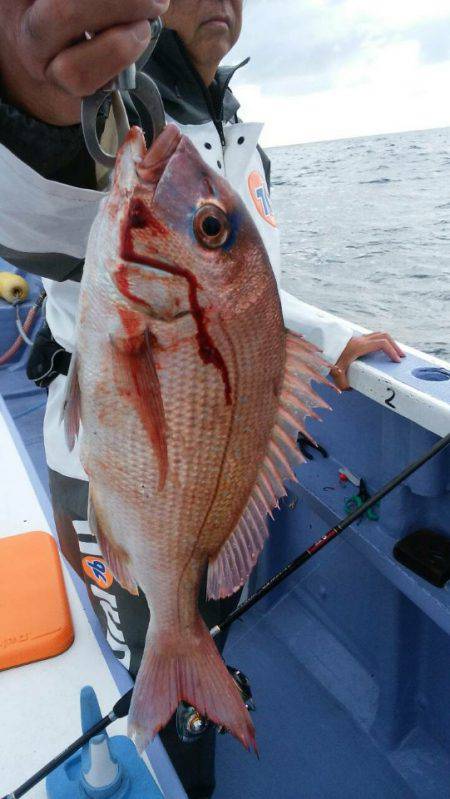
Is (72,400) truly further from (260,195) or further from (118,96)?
(260,195)

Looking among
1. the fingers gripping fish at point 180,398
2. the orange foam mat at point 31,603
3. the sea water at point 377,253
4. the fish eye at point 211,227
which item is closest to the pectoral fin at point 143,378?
the fingers gripping fish at point 180,398

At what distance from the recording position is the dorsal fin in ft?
2.95

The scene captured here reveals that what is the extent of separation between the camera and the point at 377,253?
361 inches

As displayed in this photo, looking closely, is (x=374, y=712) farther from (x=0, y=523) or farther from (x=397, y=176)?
(x=397, y=176)

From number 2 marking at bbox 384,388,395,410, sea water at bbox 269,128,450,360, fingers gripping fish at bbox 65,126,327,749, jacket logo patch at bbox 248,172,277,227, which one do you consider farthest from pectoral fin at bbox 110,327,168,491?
sea water at bbox 269,128,450,360

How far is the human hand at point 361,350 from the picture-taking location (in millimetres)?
1879

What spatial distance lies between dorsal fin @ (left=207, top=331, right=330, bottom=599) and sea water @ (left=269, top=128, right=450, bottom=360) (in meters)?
4.31

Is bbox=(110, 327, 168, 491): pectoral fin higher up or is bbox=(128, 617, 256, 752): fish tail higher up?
bbox=(110, 327, 168, 491): pectoral fin

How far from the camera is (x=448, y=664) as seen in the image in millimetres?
1932

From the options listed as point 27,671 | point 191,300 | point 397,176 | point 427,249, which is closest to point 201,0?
point 191,300

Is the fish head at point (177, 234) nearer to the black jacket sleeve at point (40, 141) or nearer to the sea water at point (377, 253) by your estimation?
the black jacket sleeve at point (40, 141)

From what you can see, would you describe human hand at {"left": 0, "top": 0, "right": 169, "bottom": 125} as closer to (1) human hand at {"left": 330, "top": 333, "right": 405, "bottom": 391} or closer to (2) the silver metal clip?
(2) the silver metal clip

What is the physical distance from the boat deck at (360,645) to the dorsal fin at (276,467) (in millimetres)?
770

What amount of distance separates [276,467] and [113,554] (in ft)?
0.97
